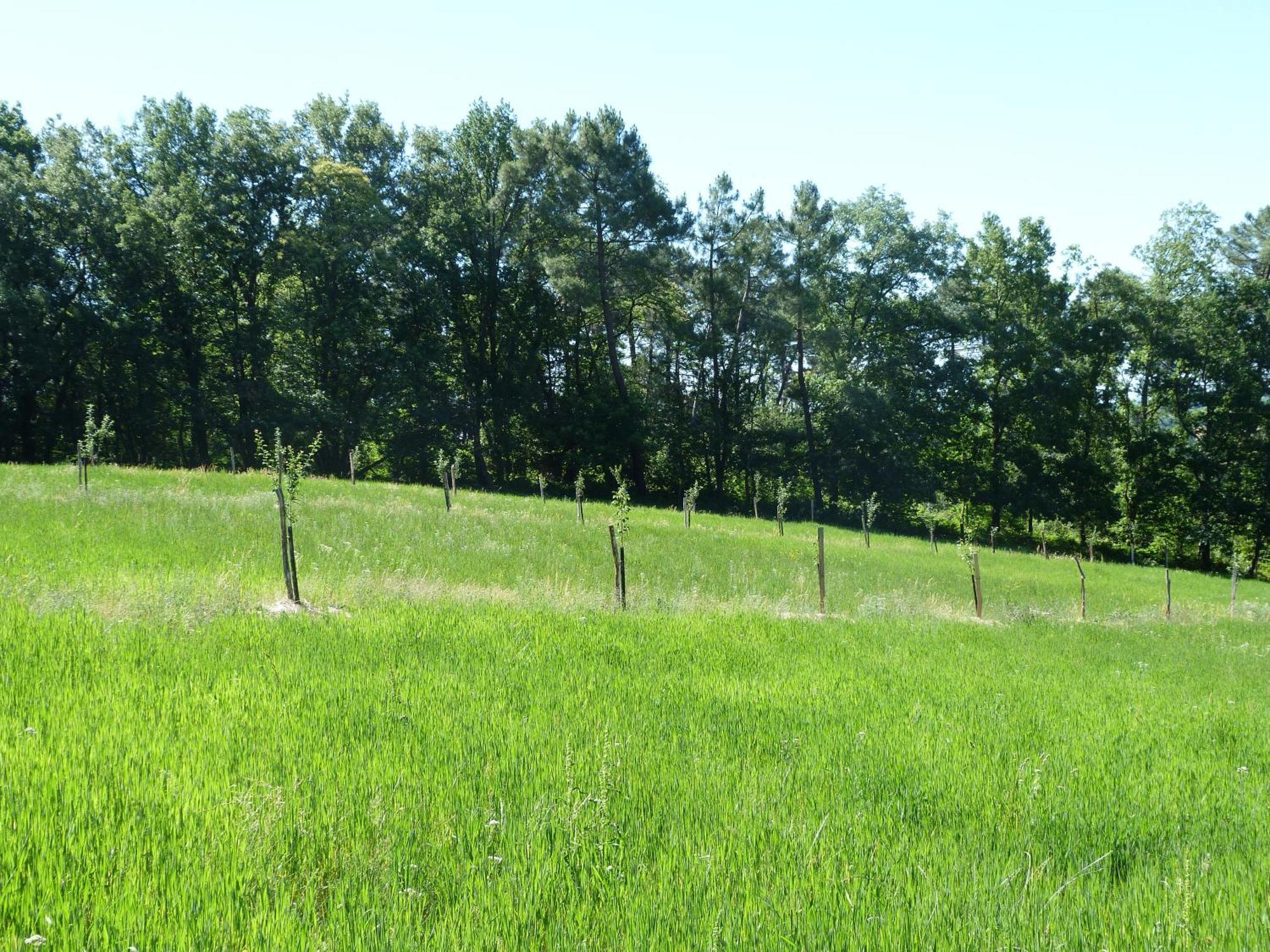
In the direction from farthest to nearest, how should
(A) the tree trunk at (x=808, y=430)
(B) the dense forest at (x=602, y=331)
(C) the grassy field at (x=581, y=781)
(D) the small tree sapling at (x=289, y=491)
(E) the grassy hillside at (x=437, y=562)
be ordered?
(A) the tree trunk at (x=808, y=430) → (B) the dense forest at (x=602, y=331) → (E) the grassy hillside at (x=437, y=562) → (D) the small tree sapling at (x=289, y=491) → (C) the grassy field at (x=581, y=781)

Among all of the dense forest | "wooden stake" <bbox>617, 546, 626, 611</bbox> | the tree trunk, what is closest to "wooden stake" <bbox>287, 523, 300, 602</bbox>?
"wooden stake" <bbox>617, 546, 626, 611</bbox>

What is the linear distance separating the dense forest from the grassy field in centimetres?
3957

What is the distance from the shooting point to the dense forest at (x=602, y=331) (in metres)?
45.8

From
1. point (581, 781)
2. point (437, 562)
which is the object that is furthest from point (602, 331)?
point (581, 781)

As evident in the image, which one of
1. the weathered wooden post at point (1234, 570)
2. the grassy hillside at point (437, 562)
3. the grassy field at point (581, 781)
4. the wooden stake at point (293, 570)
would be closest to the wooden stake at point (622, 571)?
the grassy hillside at point (437, 562)

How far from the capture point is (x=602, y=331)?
→ 60344 millimetres

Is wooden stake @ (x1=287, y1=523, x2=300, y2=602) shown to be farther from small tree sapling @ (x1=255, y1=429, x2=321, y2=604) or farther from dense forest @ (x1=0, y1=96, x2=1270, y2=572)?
dense forest @ (x1=0, y1=96, x2=1270, y2=572)

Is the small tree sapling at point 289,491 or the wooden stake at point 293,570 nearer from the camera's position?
the wooden stake at point 293,570

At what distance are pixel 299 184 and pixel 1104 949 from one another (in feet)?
183

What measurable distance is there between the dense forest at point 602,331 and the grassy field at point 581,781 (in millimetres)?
39574

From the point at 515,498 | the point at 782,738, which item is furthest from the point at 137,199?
the point at 782,738

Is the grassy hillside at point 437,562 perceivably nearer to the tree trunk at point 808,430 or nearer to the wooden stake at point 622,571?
the wooden stake at point 622,571

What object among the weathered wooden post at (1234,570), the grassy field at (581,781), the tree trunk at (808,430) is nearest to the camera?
the grassy field at (581,781)

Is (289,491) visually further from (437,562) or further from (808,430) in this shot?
(808,430)
